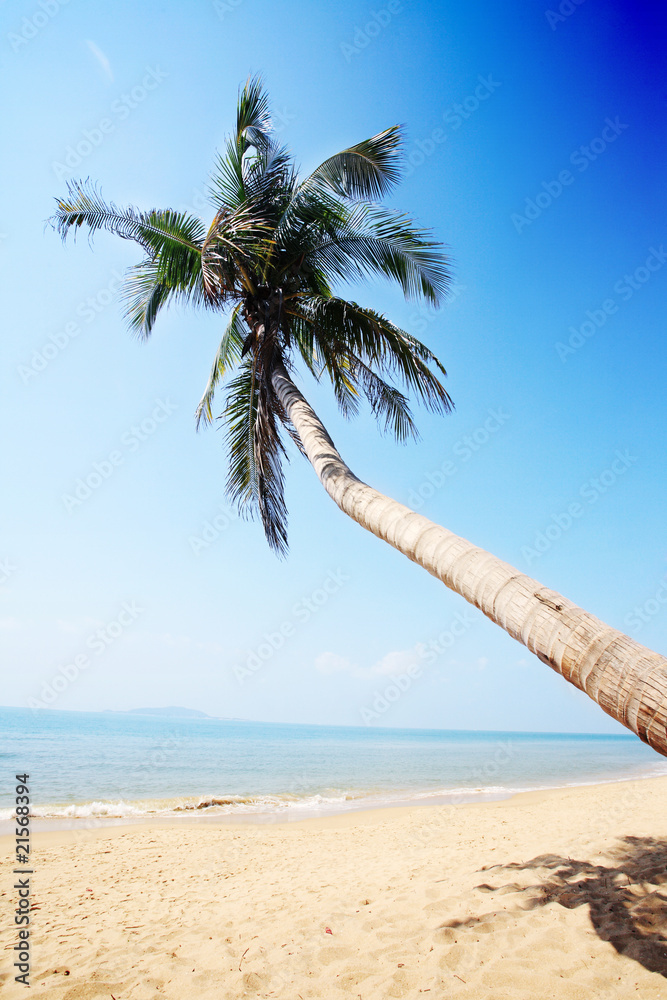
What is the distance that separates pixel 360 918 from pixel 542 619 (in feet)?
12.6

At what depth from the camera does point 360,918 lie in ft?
14.1

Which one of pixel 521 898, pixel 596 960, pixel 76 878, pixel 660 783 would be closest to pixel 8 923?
pixel 76 878

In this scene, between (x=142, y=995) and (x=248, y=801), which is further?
(x=248, y=801)

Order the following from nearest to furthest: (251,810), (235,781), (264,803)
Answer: (251,810) < (264,803) < (235,781)

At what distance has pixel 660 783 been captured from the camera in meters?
16.7

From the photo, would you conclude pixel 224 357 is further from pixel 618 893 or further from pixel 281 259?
pixel 618 893

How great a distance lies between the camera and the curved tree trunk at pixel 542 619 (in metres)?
1.73

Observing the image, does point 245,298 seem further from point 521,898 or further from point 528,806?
point 528,806

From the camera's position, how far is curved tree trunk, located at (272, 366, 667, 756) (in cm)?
173

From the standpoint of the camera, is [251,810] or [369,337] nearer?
[369,337]

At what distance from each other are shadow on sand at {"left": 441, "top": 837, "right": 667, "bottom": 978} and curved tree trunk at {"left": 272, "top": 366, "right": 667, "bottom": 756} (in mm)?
2732

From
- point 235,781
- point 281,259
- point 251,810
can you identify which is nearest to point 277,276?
point 281,259

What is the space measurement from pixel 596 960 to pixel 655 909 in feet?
3.47

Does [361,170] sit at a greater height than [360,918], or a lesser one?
greater
